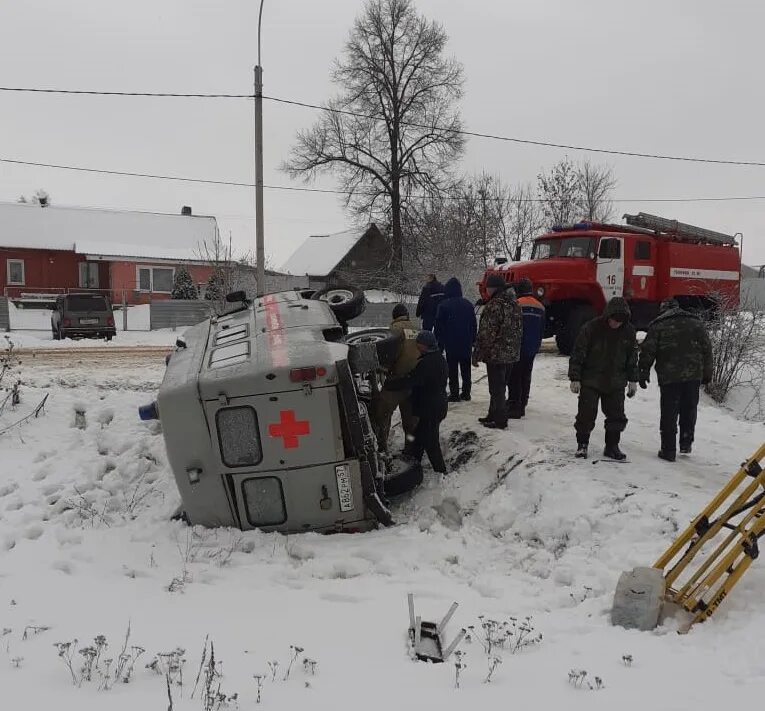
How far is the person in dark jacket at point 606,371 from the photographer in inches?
251

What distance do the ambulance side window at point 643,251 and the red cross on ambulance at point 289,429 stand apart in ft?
35.4

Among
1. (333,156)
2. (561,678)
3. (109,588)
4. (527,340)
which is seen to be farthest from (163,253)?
(561,678)

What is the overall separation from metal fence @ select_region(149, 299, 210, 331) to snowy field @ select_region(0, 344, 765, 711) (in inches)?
574

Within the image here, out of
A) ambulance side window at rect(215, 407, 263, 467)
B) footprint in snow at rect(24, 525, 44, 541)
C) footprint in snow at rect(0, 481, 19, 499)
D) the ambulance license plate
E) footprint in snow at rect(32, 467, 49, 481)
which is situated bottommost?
footprint in snow at rect(24, 525, 44, 541)

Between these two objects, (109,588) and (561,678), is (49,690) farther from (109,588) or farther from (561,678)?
(561,678)

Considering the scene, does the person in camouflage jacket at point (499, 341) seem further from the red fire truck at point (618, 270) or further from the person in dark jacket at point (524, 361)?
the red fire truck at point (618, 270)

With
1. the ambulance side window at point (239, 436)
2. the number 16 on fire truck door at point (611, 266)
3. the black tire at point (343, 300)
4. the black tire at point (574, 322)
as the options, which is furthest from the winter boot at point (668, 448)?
the number 16 on fire truck door at point (611, 266)

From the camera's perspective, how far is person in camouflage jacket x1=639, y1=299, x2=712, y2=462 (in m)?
6.58

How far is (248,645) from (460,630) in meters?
1.18

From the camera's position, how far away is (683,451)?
6.82 metres

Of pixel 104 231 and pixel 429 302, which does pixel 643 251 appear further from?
pixel 104 231

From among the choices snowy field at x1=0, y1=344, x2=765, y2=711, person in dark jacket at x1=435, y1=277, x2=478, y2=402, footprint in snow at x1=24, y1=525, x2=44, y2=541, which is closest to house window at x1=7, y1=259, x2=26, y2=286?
snowy field at x1=0, y1=344, x2=765, y2=711

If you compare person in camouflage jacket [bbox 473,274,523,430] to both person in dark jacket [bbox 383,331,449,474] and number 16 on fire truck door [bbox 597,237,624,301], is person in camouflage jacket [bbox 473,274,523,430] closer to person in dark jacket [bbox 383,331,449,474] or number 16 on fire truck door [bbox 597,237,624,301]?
person in dark jacket [bbox 383,331,449,474]

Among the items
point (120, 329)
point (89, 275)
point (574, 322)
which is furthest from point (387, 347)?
point (89, 275)
